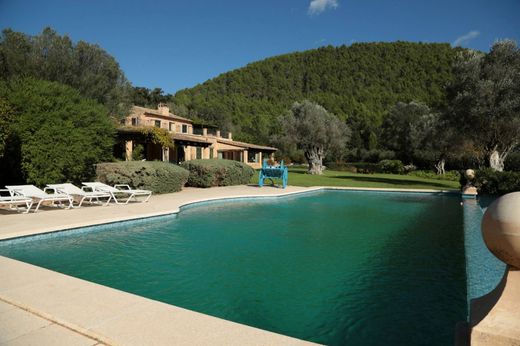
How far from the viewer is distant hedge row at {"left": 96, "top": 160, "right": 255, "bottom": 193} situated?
13.6 m

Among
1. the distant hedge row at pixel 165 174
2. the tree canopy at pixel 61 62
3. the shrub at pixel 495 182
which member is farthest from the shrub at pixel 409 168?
the tree canopy at pixel 61 62

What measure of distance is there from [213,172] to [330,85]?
183ft

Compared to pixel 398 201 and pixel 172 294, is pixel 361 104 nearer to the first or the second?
pixel 398 201

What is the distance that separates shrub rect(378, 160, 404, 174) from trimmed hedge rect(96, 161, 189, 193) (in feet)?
91.2

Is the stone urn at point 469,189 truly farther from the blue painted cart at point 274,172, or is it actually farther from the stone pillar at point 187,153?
the stone pillar at point 187,153

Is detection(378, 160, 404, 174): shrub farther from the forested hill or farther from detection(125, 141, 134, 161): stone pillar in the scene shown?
detection(125, 141, 134, 161): stone pillar

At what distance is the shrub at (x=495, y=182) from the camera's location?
15.5 m

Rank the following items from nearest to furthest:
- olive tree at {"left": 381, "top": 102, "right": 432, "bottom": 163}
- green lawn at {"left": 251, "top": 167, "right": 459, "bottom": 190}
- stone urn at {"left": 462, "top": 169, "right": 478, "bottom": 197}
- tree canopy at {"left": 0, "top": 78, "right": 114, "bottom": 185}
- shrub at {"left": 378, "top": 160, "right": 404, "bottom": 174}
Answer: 1. tree canopy at {"left": 0, "top": 78, "right": 114, "bottom": 185}
2. stone urn at {"left": 462, "top": 169, "right": 478, "bottom": 197}
3. green lawn at {"left": 251, "top": 167, "right": 459, "bottom": 190}
4. shrub at {"left": 378, "top": 160, "right": 404, "bottom": 174}
5. olive tree at {"left": 381, "top": 102, "right": 432, "bottom": 163}

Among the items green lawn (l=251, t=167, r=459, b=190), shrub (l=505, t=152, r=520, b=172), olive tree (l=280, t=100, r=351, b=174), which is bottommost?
green lawn (l=251, t=167, r=459, b=190)

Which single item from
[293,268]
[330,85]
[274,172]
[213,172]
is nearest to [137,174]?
[213,172]

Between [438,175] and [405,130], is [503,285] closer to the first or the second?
[438,175]

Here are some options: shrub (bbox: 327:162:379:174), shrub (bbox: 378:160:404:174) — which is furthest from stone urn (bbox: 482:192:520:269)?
shrub (bbox: 327:162:379:174)

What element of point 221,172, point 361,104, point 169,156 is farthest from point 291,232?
point 361,104

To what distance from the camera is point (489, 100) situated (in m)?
18.2
